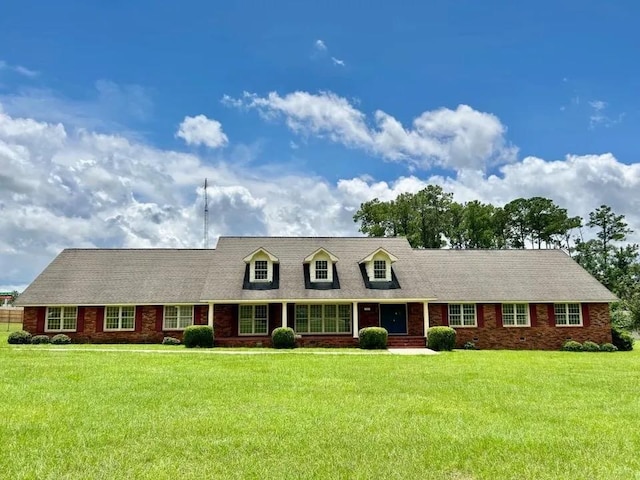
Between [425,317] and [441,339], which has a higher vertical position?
[425,317]

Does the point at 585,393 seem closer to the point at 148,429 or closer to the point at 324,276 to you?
the point at 148,429

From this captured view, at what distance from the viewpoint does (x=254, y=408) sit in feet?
33.7

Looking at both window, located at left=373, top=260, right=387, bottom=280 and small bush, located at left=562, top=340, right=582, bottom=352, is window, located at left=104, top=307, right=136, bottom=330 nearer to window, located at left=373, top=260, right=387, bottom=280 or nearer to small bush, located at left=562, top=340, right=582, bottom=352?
window, located at left=373, top=260, right=387, bottom=280

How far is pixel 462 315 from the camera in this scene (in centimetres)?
2931

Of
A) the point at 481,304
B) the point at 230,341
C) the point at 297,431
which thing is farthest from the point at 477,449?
the point at 481,304

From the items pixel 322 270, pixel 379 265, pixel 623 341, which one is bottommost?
pixel 623 341

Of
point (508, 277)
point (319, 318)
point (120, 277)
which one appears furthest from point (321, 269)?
point (120, 277)

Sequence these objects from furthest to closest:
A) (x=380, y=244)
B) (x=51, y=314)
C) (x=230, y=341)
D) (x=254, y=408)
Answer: (x=380, y=244) → (x=51, y=314) → (x=230, y=341) → (x=254, y=408)

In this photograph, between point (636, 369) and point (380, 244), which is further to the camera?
point (380, 244)

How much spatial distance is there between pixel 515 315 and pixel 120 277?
2282 cm

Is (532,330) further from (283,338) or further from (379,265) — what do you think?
(283,338)

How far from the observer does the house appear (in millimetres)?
28219

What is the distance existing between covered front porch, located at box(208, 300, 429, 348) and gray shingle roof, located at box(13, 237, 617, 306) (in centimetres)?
100

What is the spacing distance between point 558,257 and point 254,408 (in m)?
29.1
